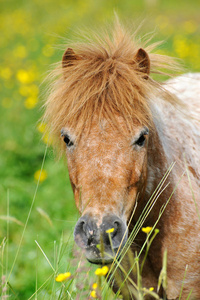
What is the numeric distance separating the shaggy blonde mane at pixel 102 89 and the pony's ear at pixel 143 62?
2 cm

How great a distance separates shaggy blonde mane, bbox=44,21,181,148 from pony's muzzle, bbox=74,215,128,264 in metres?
0.61

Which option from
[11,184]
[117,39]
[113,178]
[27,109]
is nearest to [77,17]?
[27,109]

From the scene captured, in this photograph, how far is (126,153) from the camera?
7.75ft

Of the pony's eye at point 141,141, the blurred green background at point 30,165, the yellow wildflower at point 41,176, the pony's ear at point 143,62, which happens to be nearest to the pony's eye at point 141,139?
the pony's eye at point 141,141

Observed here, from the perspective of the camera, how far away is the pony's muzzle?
2.07m

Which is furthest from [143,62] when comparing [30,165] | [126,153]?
[30,165]

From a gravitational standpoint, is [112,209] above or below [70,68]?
below

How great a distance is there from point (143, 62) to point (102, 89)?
389mm

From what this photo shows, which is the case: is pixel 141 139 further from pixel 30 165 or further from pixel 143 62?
pixel 30 165

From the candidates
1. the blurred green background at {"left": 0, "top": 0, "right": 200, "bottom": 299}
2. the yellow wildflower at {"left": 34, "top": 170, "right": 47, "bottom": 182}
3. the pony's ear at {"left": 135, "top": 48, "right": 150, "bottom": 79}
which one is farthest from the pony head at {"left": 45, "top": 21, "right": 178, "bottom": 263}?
the yellow wildflower at {"left": 34, "top": 170, "right": 47, "bottom": 182}

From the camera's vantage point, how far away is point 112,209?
2.17 meters

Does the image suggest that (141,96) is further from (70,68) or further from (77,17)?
(77,17)

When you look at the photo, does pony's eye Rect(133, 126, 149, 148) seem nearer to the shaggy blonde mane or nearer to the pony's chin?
the shaggy blonde mane

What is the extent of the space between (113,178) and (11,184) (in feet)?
10.4
